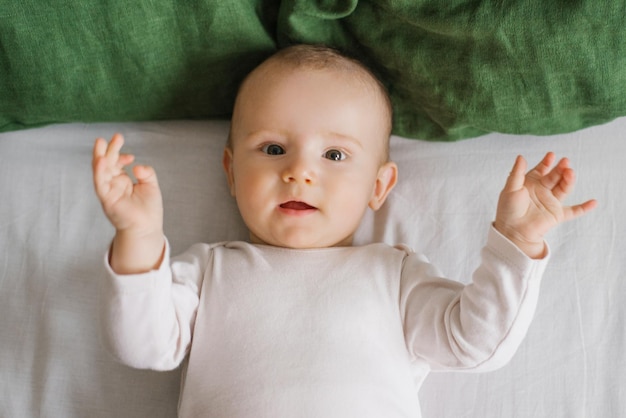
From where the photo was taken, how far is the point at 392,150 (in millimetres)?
1515

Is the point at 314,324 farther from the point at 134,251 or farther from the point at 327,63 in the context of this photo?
the point at 327,63

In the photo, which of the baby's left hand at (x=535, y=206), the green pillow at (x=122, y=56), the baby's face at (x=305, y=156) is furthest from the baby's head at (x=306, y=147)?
the baby's left hand at (x=535, y=206)

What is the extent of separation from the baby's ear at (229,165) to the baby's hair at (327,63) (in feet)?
0.06

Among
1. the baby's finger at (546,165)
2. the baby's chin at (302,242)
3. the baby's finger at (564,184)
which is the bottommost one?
the baby's chin at (302,242)

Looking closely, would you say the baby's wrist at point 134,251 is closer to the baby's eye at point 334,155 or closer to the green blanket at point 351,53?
the baby's eye at point 334,155

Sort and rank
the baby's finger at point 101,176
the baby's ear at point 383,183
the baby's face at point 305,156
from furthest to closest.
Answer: the baby's ear at point 383,183, the baby's face at point 305,156, the baby's finger at point 101,176

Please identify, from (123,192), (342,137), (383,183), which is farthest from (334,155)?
(123,192)

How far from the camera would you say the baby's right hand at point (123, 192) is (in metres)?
1.03

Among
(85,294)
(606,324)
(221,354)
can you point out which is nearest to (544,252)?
(606,324)

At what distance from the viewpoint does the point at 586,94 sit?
1.31m

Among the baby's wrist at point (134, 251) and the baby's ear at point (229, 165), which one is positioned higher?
the baby's ear at point (229, 165)

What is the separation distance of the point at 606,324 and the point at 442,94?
20.8 inches

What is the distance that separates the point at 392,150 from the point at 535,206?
0.48 meters

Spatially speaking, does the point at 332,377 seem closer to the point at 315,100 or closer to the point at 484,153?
the point at 315,100
